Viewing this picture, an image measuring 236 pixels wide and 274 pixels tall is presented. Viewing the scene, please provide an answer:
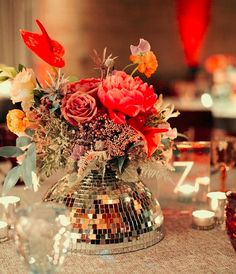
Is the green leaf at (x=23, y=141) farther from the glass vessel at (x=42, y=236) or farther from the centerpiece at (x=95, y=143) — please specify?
the glass vessel at (x=42, y=236)

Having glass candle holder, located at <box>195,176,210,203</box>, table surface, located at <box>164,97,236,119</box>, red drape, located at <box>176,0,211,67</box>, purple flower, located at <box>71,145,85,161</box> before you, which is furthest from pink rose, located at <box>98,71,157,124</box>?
red drape, located at <box>176,0,211,67</box>

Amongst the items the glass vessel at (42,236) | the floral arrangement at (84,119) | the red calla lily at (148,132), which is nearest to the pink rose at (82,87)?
the floral arrangement at (84,119)

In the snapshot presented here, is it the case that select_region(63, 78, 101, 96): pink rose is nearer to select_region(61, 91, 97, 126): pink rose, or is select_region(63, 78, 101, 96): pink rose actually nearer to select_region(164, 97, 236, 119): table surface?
select_region(61, 91, 97, 126): pink rose

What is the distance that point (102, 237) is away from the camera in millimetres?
1120

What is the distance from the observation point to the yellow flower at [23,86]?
1.14m

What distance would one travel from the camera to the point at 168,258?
111cm

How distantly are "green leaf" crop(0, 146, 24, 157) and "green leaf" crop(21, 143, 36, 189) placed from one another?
0.14ft

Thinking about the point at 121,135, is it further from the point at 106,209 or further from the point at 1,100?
the point at 1,100

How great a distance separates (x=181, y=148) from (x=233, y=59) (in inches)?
165

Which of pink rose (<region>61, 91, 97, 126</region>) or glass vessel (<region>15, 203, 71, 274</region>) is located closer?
glass vessel (<region>15, 203, 71, 274</region>)

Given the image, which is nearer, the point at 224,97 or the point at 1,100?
the point at 1,100

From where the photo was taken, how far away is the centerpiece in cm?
110

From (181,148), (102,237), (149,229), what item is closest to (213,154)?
(181,148)

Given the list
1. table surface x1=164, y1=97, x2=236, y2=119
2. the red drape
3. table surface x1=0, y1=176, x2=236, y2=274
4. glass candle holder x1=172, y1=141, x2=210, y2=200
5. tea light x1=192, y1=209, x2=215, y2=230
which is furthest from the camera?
the red drape
